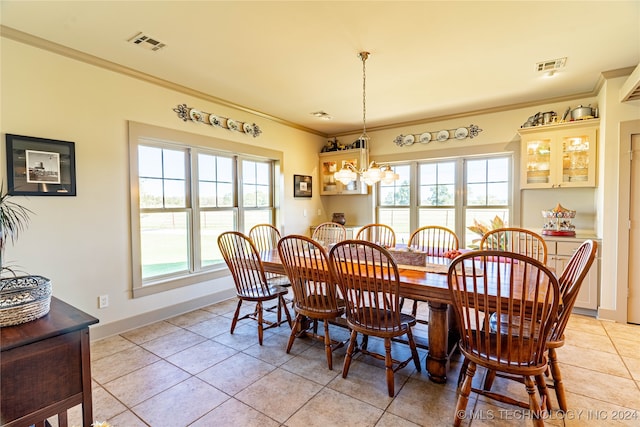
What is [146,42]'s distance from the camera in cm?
256

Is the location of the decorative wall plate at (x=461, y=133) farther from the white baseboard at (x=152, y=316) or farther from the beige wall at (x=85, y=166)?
the white baseboard at (x=152, y=316)

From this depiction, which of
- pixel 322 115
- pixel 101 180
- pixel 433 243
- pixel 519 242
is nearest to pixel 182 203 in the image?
pixel 101 180

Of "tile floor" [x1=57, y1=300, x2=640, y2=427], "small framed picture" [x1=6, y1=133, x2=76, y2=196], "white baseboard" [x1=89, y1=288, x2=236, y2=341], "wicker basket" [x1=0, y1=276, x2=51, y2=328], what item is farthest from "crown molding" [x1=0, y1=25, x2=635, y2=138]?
"tile floor" [x1=57, y1=300, x2=640, y2=427]

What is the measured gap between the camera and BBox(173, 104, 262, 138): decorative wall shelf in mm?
3582

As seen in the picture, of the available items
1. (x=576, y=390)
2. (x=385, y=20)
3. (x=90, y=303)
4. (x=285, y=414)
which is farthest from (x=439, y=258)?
(x=90, y=303)

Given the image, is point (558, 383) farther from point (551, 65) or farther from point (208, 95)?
point (208, 95)

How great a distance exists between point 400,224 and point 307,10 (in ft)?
12.6

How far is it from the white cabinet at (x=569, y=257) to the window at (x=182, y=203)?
A: 3.93 m

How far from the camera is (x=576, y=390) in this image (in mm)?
2109

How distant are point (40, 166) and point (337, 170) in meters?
4.01

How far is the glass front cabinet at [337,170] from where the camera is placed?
17.7ft

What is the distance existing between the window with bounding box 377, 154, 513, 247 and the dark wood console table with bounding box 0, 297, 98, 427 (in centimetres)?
460

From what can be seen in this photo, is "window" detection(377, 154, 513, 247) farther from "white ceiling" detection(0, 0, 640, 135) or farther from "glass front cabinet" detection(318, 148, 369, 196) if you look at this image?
"white ceiling" detection(0, 0, 640, 135)

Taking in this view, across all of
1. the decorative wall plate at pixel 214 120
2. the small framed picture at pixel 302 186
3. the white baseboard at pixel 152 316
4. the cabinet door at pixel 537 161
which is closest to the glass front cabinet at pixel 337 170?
the small framed picture at pixel 302 186
